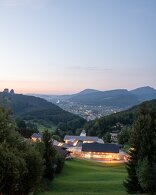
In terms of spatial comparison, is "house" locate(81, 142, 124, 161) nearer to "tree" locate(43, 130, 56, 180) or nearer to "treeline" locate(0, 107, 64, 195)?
"tree" locate(43, 130, 56, 180)

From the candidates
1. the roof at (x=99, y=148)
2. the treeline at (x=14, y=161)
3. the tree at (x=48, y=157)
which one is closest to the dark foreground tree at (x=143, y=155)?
the treeline at (x=14, y=161)

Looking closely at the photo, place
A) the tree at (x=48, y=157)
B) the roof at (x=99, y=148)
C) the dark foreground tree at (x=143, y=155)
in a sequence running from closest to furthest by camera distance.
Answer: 1. the dark foreground tree at (x=143, y=155)
2. the tree at (x=48, y=157)
3. the roof at (x=99, y=148)

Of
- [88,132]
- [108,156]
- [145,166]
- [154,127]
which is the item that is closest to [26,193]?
[145,166]

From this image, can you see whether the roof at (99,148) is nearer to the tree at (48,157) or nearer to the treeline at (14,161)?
the tree at (48,157)

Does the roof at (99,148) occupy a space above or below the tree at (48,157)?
below

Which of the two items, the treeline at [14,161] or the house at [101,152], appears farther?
the house at [101,152]

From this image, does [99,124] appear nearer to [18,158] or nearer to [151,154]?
[151,154]

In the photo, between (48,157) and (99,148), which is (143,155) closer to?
(48,157)
